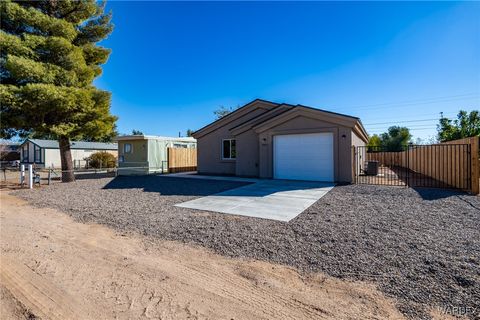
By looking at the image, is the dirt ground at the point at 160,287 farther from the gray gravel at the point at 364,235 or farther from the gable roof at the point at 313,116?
the gable roof at the point at 313,116

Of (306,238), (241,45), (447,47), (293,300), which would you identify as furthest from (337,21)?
(293,300)

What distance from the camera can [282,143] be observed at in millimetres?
12664

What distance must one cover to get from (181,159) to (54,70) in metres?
9.92

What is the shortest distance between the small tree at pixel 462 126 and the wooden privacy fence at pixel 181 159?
27840mm

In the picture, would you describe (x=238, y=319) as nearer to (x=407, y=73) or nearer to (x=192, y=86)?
(x=407, y=73)

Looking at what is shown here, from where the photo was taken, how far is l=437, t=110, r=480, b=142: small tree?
26047 mm

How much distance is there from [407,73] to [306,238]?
17.1 metres

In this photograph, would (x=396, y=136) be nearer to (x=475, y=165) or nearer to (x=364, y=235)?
(x=475, y=165)

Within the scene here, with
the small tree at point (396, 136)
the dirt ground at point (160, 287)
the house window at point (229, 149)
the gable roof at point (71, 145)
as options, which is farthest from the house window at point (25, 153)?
the small tree at point (396, 136)

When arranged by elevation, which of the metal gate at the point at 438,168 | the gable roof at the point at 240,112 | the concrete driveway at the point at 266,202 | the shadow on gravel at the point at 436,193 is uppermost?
the gable roof at the point at 240,112

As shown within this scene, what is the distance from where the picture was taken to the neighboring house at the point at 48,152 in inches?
1244

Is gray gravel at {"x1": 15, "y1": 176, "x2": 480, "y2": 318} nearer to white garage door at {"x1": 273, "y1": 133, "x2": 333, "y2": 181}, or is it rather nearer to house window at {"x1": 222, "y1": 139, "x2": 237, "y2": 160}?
white garage door at {"x1": 273, "y1": 133, "x2": 333, "y2": 181}

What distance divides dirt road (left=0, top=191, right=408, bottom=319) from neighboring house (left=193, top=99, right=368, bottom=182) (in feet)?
29.1

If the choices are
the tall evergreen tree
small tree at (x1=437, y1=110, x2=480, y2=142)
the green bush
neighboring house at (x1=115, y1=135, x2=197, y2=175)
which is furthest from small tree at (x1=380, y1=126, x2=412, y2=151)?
the tall evergreen tree
